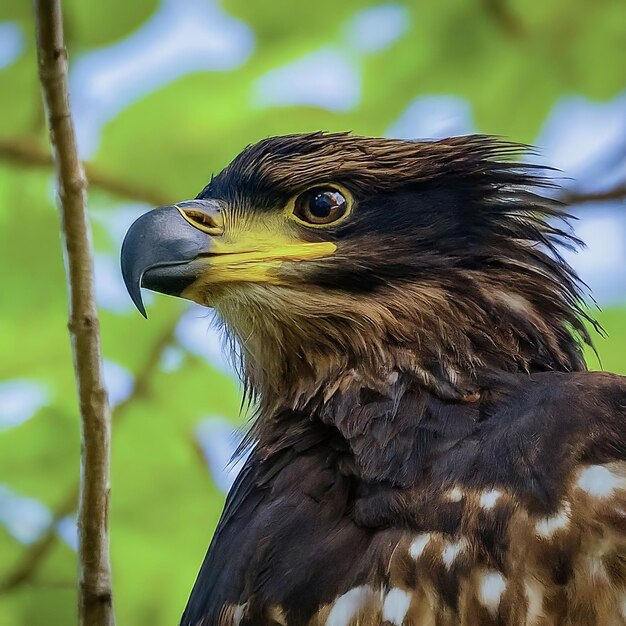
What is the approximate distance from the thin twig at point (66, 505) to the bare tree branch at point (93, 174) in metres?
0.50

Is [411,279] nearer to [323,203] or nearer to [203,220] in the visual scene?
[323,203]

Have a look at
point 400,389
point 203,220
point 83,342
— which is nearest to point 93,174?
point 203,220

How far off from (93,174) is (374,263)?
1.63 m

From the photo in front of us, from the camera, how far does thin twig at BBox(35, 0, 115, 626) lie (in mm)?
2812

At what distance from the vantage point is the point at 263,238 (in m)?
3.72

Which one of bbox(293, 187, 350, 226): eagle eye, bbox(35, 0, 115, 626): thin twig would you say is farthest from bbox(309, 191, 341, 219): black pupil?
bbox(35, 0, 115, 626): thin twig

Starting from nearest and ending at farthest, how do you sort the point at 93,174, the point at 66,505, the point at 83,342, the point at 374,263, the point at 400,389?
the point at 83,342, the point at 400,389, the point at 374,263, the point at 66,505, the point at 93,174

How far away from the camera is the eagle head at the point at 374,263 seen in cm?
354

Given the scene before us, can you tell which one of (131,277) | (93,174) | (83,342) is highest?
(93,174)

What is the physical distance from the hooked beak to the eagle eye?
329mm

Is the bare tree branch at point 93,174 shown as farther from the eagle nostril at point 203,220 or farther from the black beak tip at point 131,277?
the black beak tip at point 131,277

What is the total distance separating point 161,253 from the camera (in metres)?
3.48

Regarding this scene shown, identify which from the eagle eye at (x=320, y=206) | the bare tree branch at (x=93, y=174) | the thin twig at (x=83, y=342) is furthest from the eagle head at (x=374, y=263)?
the bare tree branch at (x=93, y=174)

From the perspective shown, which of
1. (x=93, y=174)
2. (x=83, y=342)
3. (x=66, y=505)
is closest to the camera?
(x=83, y=342)
